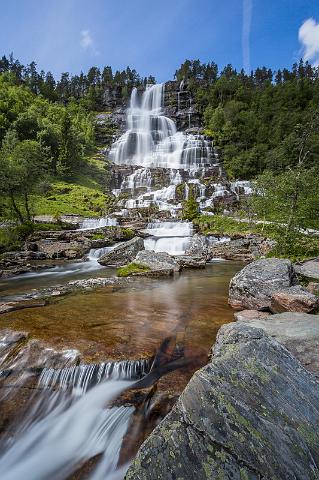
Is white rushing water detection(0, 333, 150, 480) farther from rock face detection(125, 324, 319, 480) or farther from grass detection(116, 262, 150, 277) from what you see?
grass detection(116, 262, 150, 277)

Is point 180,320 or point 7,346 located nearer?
point 7,346

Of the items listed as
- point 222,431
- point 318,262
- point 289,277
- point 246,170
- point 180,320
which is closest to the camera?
point 222,431

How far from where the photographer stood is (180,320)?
24.7 feet

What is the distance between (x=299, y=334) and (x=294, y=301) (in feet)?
7.66

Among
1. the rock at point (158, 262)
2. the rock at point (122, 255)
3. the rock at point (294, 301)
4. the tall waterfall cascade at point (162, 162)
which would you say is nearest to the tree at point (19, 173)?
the rock at point (122, 255)

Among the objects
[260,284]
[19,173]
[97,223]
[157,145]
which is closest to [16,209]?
[19,173]

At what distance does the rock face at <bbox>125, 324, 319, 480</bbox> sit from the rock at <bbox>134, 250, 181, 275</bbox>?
1111 cm

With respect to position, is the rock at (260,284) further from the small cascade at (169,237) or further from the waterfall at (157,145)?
the waterfall at (157,145)

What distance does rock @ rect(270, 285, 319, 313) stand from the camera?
659cm

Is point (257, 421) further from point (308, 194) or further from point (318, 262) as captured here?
point (308, 194)

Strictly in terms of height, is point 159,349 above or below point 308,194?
below

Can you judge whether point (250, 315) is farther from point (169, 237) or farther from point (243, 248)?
point (169, 237)

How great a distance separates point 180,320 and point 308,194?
29.1 feet

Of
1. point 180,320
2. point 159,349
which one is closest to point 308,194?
point 180,320
